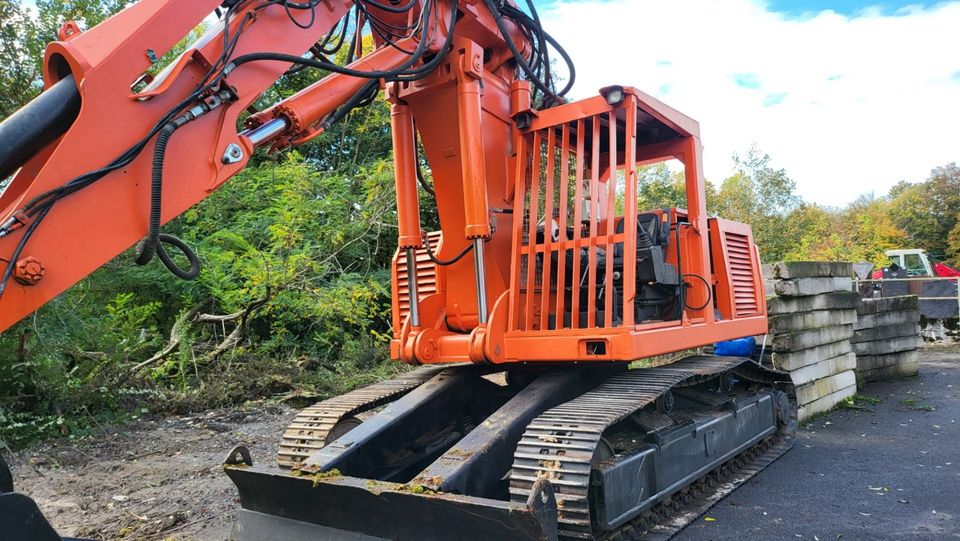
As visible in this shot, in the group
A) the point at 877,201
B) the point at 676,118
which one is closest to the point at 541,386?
the point at 676,118

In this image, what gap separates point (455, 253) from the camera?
171 inches

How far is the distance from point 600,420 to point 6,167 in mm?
2664

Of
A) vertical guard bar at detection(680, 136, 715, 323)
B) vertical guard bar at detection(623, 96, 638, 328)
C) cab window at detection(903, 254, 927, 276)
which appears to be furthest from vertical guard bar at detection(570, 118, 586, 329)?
cab window at detection(903, 254, 927, 276)

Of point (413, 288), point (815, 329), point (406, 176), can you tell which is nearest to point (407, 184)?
point (406, 176)

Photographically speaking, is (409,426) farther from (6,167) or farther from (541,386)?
(6,167)

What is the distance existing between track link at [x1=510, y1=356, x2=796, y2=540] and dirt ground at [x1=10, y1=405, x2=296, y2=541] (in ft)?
6.60

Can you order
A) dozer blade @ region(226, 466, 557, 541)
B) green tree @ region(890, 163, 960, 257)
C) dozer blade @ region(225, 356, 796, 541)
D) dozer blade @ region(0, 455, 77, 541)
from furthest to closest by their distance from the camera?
green tree @ region(890, 163, 960, 257) < dozer blade @ region(225, 356, 796, 541) < dozer blade @ region(226, 466, 557, 541) < dozer blade @ region(0, 455, 77, 541)

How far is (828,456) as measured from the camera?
18.9 feet

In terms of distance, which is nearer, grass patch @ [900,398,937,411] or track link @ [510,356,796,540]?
track link @ [510,356,796,540]

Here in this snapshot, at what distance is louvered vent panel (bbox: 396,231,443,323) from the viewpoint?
455 centimetres

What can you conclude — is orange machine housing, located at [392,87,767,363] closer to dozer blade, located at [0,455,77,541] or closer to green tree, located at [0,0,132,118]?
dozer blade, located at [0,455,77,541]

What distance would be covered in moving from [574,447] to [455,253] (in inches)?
64.0

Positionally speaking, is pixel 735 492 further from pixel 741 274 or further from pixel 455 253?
pixel 455 253

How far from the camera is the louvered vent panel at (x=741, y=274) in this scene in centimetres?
525
